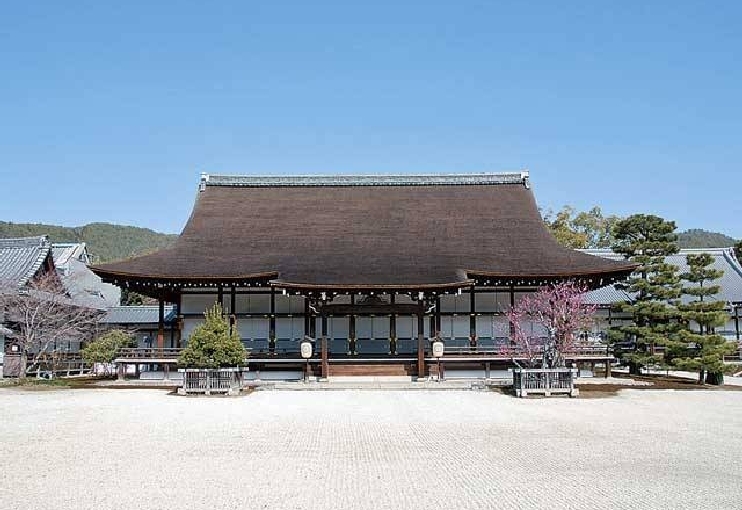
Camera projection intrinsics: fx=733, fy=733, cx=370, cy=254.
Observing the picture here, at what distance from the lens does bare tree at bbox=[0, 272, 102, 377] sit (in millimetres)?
25016

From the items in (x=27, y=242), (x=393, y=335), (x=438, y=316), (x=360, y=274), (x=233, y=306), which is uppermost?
(x=27, y=242)

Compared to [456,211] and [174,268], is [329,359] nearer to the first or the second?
[174,268]

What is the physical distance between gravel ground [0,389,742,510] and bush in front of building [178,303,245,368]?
7.01ft

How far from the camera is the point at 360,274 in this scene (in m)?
24.6

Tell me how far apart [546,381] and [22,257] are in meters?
23.7

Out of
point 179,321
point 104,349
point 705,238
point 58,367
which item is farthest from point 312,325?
point 705,238

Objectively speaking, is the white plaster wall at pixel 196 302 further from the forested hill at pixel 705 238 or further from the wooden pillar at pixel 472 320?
the forested hill at pixel 705 238

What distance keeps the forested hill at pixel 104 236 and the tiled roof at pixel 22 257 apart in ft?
192

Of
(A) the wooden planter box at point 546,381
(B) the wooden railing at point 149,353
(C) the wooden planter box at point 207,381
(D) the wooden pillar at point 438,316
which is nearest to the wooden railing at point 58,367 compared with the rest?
(B) the wooden railing at point 149,353

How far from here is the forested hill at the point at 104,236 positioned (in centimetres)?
9788

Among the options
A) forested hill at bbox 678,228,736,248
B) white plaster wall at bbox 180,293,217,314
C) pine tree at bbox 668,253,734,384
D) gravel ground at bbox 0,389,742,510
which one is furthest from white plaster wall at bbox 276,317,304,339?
forested hill at bbox 678,228,736,248

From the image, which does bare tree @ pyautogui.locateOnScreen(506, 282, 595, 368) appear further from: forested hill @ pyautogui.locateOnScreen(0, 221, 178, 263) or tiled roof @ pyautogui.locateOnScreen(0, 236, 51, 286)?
forested hill @ pyautogui.locateOnScreen(0, 221, 178, 263)

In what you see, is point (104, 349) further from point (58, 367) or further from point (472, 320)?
point (472, 320)

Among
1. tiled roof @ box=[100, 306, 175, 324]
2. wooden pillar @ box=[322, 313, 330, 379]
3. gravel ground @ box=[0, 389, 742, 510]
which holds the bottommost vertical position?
gravel ground @ box=[0, 389, 742, 510]
